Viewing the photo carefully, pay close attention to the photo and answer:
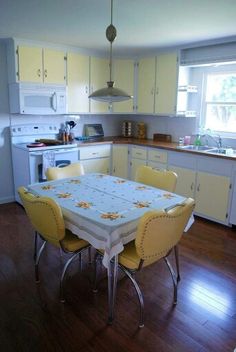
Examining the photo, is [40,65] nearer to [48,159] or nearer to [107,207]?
[48,159]

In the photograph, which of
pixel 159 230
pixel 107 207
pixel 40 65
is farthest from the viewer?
pixel 40 65

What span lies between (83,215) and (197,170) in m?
2.17

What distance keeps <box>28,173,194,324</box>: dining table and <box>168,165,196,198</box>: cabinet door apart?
1367 millimetres

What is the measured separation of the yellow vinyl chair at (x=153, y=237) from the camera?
1.63 metres

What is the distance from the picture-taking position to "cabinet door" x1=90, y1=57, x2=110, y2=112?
4.34 meters

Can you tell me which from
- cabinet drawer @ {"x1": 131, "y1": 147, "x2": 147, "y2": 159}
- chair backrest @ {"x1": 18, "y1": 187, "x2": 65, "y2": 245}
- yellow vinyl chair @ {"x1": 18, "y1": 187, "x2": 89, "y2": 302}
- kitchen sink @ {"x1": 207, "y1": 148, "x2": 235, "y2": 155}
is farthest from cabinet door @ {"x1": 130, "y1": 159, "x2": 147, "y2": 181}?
chair backrest @ {"x1": 18, "y1": 187, "x2": 65, "y2": 245}

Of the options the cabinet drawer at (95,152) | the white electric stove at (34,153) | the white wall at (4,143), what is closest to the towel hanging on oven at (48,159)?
the white electric stove at (34,153)

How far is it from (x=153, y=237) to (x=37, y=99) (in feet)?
9.38

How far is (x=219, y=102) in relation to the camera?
3.96 meters

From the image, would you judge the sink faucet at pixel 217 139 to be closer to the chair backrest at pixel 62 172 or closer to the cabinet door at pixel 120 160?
the cabinet door at pixel 120 160

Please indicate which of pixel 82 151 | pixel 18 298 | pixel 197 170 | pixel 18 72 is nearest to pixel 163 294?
pixel 18 298

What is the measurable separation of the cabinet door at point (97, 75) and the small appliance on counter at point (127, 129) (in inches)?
26.3

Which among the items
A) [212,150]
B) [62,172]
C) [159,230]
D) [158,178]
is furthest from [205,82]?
[159,230]

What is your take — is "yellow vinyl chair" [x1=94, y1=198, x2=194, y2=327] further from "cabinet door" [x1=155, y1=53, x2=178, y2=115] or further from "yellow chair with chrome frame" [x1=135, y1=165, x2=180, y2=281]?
"cabinet door" [x1=155, y1=53, x2=178, y2=115]
